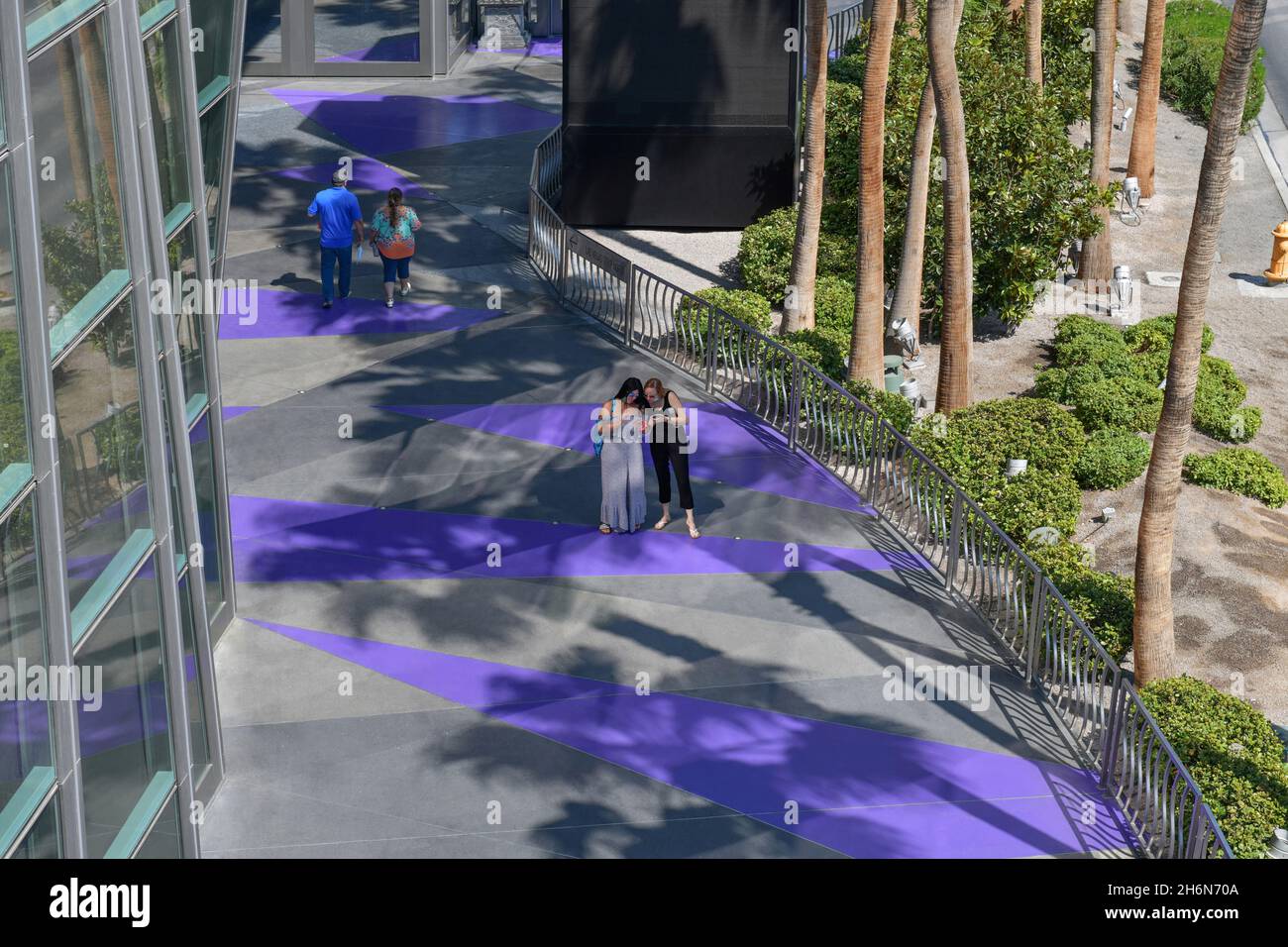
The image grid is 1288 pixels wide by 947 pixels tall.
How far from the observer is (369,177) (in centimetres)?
2439

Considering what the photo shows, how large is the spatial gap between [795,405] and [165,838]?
8753 millimetres

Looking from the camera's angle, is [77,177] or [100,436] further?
[100,436]

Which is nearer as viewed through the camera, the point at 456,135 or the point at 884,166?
the point at 884,166

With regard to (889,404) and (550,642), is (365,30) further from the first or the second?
(550,642)

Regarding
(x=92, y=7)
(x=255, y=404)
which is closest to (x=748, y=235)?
(x=255, y=404)

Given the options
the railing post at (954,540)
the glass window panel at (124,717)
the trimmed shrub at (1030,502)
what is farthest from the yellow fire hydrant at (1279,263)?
the glass window panel at (124,717)

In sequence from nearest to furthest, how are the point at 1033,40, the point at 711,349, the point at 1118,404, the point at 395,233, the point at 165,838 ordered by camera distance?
the point at 165,838, the point at 711,349, the point at 1118,404, the point at 395,233, the point at 1033,40

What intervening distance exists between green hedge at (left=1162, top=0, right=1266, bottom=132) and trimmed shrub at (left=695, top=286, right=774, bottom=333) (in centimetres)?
1577

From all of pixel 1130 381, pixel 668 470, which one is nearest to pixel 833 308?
pixel 1130 381

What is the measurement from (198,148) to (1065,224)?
12548mm

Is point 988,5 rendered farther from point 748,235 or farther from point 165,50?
point 165,50

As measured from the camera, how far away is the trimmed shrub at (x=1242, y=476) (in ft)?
56.6
